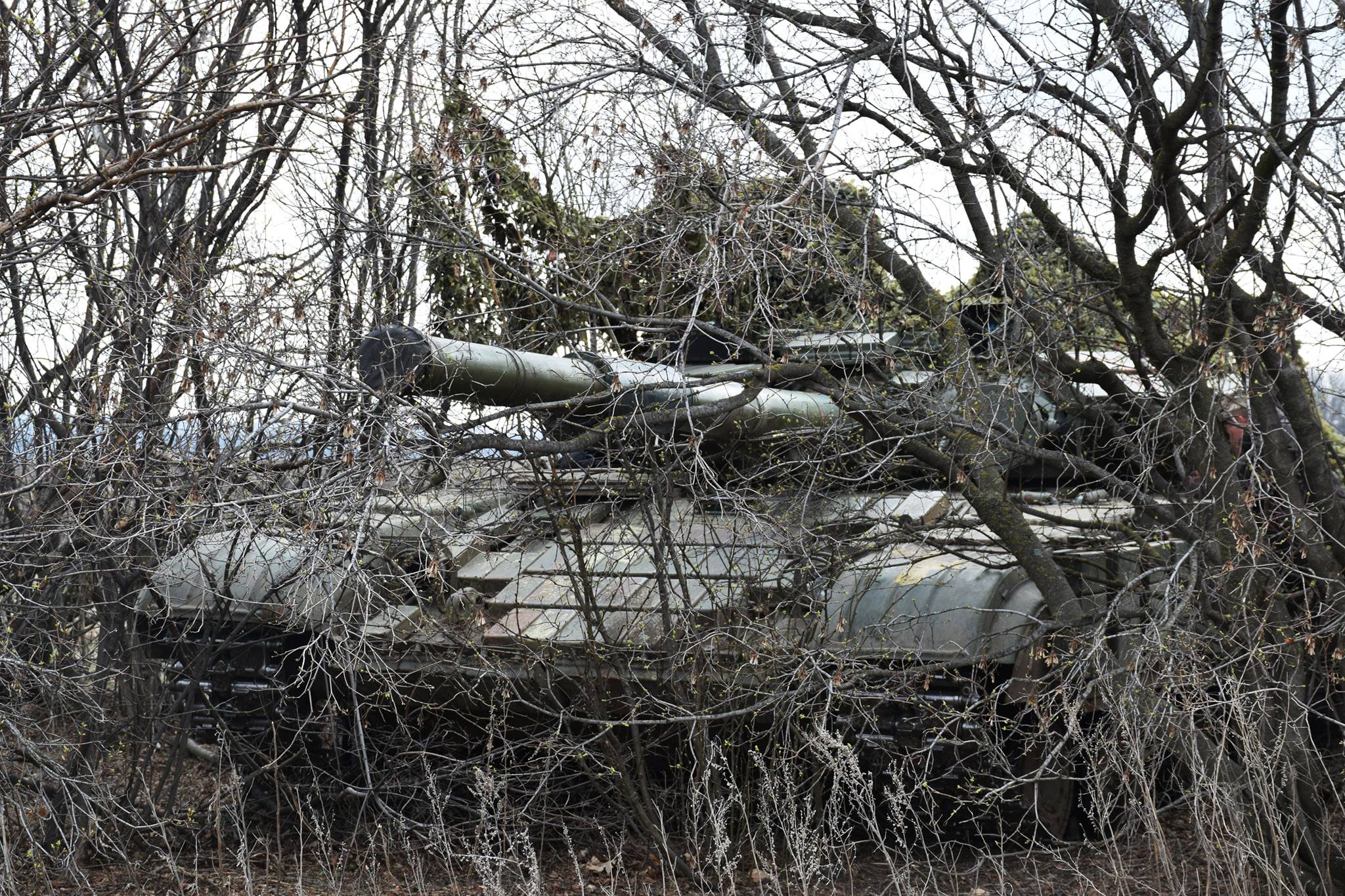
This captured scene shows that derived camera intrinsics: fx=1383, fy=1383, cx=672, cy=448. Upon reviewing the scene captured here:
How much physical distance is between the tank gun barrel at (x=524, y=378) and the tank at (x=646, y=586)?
0.04 ft

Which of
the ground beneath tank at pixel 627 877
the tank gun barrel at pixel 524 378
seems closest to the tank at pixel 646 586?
the tank gun barrel at pixel 524 378

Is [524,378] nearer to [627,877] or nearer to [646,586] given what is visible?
[646,586]

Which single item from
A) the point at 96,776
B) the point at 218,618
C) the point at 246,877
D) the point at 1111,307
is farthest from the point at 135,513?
the point at 1111,307

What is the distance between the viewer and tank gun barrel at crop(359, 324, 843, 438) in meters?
4.94

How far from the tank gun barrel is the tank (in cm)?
1

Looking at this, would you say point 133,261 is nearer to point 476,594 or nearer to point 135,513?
point 135,513

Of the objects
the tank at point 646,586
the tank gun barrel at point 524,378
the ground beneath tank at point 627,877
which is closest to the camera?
the tank gun barrel at point 524,378

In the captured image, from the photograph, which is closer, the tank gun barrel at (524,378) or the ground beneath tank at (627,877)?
the tank gun barrel at (524,378)

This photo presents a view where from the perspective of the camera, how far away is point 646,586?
6234 millimetres

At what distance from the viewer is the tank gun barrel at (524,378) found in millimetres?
4938

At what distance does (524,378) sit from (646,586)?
4.47 feet

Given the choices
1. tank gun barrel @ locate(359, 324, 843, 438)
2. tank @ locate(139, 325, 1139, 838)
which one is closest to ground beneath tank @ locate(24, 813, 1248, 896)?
tank @ locate(139, 325, 1139, 838)

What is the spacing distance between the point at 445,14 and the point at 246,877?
6138 millimetres

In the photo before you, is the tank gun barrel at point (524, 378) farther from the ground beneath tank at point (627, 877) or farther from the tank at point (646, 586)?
the ground beneath tank at point (627, 877)
